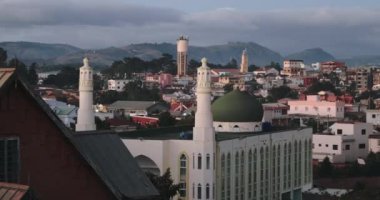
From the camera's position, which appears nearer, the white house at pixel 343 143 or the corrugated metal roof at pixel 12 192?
the corrugated metal roof at pixel 12 192

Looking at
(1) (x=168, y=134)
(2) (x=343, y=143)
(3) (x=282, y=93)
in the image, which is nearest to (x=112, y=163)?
(1) (x=168, y=134)

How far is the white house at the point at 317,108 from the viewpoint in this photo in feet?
232

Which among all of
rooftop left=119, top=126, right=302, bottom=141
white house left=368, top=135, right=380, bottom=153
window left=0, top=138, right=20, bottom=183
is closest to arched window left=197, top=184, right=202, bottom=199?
Result: rooftop left=119, top=126, right=302, bottom=141

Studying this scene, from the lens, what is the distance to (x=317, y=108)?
238 ft

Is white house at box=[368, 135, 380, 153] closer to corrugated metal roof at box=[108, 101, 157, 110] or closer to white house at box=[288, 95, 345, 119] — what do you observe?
white house at box=[288, 95, 345, 119]

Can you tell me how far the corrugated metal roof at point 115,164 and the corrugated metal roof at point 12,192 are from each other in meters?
1.84

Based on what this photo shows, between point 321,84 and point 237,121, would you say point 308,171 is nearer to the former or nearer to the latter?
point 237,121

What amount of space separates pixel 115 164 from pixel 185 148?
1857 centimetres

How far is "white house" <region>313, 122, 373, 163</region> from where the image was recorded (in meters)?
47.5

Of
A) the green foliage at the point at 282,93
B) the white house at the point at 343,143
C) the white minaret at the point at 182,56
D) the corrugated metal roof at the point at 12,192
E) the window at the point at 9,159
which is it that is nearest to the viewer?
the corrugated metal roof at the point at 12,192

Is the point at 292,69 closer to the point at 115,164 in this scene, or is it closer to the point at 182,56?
the point at 182,56

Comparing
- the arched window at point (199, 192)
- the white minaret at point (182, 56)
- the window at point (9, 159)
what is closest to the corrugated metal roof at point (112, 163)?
the window at point (9, 159)

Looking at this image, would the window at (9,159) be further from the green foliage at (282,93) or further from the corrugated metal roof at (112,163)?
the green foliage at (282,93)

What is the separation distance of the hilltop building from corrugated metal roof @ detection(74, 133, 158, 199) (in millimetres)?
17975
